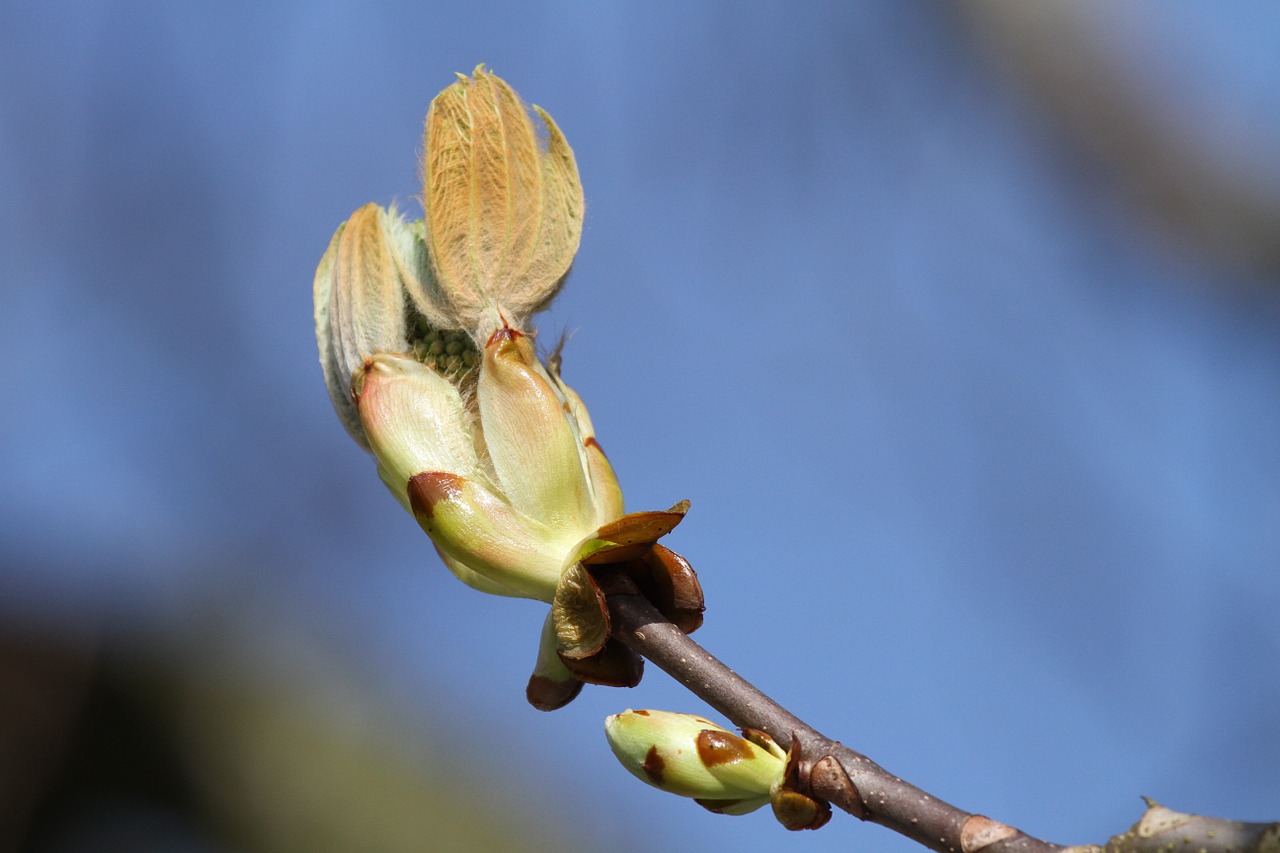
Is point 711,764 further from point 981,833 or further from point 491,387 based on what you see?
point 491,387

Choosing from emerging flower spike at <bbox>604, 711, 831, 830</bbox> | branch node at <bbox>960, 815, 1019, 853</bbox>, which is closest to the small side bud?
emerging flower spike at <bbox>604, 711, 831, 830</bbox>

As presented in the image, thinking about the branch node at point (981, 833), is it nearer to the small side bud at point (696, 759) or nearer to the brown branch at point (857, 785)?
the brown branch at point (857, 785)

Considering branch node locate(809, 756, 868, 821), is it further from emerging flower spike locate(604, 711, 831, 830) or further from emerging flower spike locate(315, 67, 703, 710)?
emerging flower spike locate(315, 67, 703, 710)

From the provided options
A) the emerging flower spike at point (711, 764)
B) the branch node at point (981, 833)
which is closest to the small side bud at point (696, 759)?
the emerging flower spike at point (711, 764)

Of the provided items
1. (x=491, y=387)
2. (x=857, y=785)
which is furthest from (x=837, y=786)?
(x=491, y=387)

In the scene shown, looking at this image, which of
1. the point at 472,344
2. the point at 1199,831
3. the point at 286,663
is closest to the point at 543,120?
the point at 472,344
